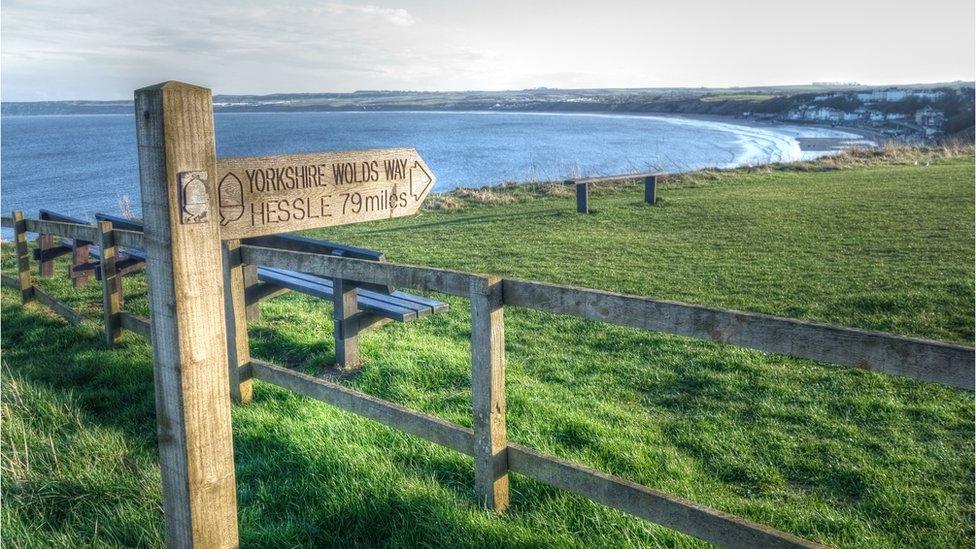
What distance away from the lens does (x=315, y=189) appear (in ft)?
8.70

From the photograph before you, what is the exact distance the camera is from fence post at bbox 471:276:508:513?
3066mm

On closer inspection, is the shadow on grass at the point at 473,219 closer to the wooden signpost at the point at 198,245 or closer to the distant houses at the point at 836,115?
the wooden signpost at the point at 198,245

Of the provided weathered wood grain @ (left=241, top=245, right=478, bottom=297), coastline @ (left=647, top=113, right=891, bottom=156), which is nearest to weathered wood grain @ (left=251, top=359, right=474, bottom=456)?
weathered wood grain @ (left=241, top=245, right=478, bottom=297)

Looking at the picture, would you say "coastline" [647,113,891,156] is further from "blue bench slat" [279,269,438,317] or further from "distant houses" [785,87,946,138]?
"blue bench slat" [279,269,438,317]

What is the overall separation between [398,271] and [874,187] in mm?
16087

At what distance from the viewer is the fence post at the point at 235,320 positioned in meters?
4.64

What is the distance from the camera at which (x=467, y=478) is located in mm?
3516

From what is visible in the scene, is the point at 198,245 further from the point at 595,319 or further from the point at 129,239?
the point at 129,239

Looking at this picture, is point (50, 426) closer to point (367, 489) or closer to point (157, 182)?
point (367, 489)

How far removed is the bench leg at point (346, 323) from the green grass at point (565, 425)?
0.69 ft

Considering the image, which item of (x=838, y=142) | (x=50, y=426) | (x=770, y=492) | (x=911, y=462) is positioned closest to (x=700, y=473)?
(x=770, y=492)

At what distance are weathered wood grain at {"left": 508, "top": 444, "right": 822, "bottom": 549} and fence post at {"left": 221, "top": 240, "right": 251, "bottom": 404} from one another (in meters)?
2.22

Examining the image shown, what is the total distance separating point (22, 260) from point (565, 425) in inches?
253

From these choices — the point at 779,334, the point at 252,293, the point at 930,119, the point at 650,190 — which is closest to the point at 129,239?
the point at 252,293
